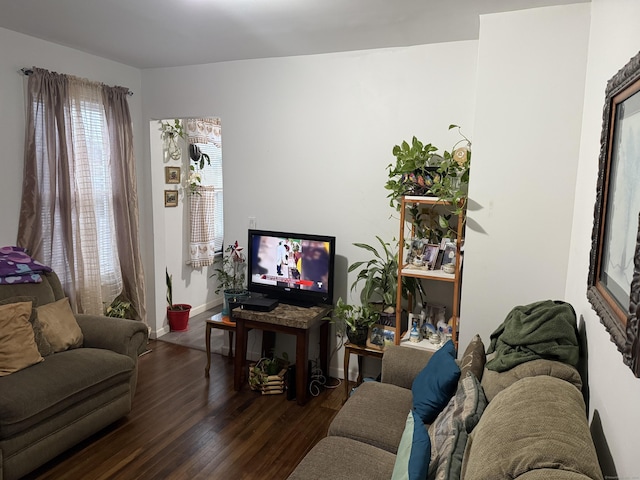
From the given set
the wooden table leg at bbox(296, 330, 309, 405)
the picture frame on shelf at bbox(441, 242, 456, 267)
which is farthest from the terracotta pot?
the picture frame on shelf at bbox(441, 242, 456, 267)

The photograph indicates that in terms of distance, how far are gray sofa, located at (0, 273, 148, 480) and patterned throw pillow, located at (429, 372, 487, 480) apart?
1943mm

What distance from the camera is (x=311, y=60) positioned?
3395mm

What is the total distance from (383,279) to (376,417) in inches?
45.8

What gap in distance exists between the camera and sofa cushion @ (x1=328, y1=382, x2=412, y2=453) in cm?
206

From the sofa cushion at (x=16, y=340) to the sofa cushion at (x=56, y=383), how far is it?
0.17 feet

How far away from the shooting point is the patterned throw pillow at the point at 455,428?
4.78 feet

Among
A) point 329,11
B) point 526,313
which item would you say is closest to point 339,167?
point 329,11

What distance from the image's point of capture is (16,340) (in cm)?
253

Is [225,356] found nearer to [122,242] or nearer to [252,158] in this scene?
[122,242]

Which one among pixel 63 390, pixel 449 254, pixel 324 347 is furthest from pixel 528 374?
pixel 63 390

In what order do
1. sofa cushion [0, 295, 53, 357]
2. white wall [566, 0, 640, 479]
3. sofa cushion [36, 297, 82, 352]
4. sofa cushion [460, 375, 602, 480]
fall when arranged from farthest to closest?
sofa cushion [36, 297, 82, 352]
sofa cushion [0, 295, 53, 357]
white wall [566, 0, 640, 479]
sofa cushion [460, 375, 602, 480]

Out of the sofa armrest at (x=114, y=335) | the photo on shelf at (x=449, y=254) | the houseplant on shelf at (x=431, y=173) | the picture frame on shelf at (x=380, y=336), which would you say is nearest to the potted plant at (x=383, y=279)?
the picture frame on shelf at (x=380, y=336)

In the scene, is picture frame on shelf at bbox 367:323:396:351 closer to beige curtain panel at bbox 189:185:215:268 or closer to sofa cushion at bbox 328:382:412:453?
sofa cushion at bbox 328:382:412:453

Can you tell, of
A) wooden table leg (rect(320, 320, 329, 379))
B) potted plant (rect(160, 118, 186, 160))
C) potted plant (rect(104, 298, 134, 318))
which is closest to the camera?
wooden table leg (rect(320, 320, 329, 379))
